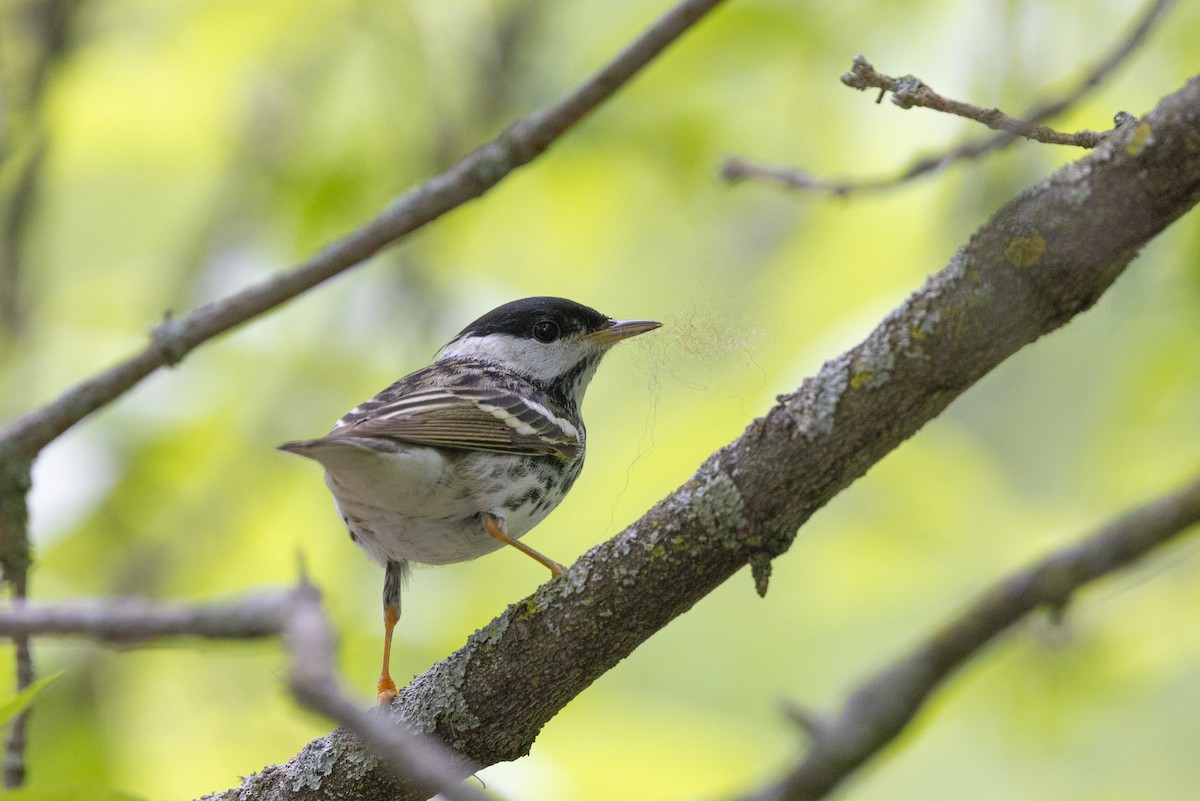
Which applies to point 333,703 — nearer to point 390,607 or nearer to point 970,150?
point 970,150

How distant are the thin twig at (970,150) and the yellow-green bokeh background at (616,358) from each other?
604mm

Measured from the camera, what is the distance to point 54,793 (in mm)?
1710

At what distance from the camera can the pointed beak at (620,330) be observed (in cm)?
423

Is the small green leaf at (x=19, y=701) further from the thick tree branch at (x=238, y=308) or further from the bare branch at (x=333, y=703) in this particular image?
the thick tree branch at (x=238, y=308)

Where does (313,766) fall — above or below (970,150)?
below

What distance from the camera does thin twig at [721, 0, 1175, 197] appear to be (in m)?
3.03

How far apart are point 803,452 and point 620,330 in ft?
6.88

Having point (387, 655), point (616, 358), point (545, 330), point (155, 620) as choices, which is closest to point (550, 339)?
point (545, 330)

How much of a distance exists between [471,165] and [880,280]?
2.49 meters

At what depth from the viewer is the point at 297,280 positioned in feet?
10.8

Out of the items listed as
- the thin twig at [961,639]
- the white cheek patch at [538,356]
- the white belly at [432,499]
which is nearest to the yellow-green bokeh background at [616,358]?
the white cheek patch at [538,356]

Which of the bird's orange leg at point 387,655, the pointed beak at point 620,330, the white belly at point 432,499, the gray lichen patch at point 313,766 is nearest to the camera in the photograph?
the gray lichen patch at point 313,766

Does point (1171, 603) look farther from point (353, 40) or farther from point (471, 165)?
point (353, 40)

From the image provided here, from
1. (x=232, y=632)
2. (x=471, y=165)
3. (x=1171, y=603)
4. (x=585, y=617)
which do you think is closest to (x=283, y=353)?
(x=471, y=165)
